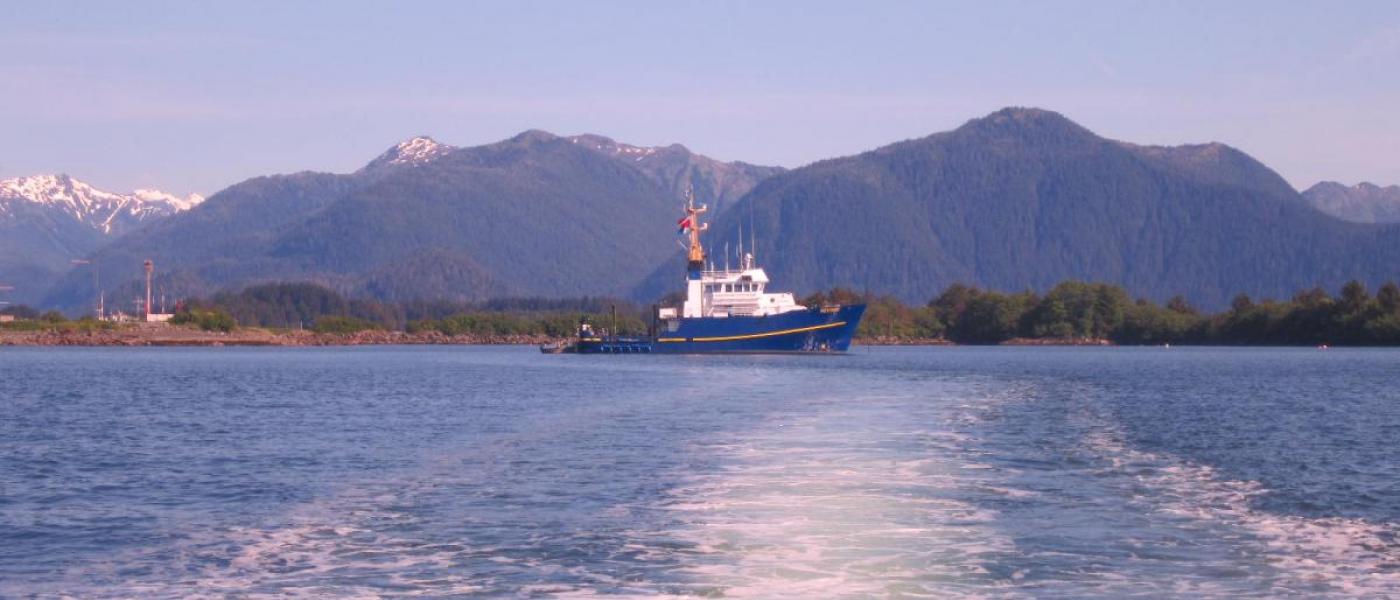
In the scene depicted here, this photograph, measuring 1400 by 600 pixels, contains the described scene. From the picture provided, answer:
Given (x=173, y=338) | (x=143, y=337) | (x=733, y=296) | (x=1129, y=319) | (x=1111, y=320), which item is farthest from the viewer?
(x=1111, y=320)

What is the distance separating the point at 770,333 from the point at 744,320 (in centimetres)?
203

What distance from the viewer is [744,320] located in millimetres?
105812

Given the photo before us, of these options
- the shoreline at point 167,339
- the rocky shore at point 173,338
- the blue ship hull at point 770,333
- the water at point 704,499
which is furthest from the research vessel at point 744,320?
the rocky shore at point 173,338

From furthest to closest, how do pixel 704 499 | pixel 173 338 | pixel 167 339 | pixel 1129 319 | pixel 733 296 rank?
pixel 173 338
pixel 1129 319
pixel 167 339
pixel 733 296
pixel 704 499

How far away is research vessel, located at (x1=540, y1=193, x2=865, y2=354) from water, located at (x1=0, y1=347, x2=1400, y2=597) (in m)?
57.8

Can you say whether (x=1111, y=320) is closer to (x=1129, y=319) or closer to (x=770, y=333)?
(x=1129, y=319)

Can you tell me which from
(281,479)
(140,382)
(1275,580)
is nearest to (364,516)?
(281,479)

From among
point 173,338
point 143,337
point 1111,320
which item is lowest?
point 173,338

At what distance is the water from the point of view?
53.9 feet

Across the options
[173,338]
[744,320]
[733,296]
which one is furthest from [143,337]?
[744,320]

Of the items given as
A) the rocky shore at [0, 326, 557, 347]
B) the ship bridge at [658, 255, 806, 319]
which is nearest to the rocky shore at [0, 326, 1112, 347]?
the rocky shore at [0, 326, 557, 347]

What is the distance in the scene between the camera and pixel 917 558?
1747 centimetres

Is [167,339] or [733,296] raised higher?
[733,296]

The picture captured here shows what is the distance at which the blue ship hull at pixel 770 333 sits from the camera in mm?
106250
